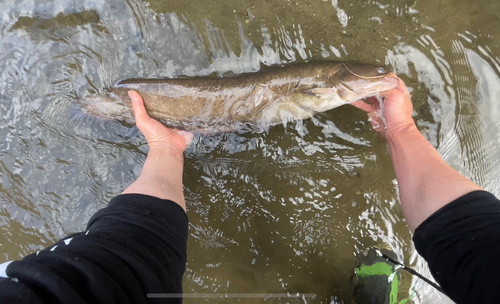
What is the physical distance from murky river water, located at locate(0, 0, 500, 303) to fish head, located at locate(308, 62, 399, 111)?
297 millimetres

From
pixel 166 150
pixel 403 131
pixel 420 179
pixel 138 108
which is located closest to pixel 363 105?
pixel 403 131

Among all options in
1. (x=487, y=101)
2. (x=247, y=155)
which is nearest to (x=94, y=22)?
(x=247, y=155)

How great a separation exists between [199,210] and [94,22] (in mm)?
2240

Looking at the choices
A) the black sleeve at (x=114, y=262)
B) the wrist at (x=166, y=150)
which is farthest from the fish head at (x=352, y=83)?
the black sleeve at (x=114, y=262)

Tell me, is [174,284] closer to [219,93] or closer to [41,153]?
[219,93]

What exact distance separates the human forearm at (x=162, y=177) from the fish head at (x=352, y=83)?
1.45 m

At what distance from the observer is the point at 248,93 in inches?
107

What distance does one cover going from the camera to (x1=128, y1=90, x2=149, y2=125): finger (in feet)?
8.77

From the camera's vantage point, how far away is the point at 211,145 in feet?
9.70

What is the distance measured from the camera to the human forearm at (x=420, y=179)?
6.15ft

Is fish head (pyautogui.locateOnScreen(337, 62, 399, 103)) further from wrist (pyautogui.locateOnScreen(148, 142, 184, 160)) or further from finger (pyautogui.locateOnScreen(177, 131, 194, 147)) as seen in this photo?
wrist (pyautogui.locateOnScreen(148, 142, 184, 160))

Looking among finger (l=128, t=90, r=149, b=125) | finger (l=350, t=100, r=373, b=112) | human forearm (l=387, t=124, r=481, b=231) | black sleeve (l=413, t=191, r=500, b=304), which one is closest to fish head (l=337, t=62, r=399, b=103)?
finger (l=350, t=100, r=373, b=112)

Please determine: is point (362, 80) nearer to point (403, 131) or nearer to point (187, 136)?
point (403, 131)

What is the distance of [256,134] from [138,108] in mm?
1181
